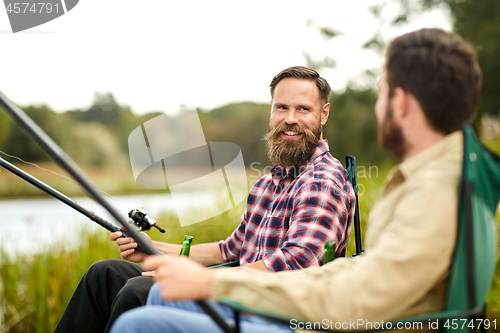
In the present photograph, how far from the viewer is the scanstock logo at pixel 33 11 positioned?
2439 mm

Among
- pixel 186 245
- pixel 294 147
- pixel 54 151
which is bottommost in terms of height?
pixel 186 245

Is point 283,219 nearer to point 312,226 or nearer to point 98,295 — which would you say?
point 312,226

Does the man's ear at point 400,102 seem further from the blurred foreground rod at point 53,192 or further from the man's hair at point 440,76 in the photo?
the blurred foreground rod at point 53,192

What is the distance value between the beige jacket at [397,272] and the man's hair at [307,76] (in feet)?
3.88

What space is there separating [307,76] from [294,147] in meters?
0.39

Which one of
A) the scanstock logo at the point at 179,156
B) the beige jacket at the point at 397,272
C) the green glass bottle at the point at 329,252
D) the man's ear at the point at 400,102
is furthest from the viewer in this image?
the scanstock logo at the point at 179,156

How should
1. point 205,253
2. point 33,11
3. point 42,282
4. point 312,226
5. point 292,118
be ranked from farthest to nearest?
point 42,282, point 33,11, point 205,253, point 292,118, point 312,226

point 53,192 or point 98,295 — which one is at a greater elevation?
point 53,192

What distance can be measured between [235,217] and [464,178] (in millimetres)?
4469

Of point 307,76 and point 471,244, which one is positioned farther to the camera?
point 307,76

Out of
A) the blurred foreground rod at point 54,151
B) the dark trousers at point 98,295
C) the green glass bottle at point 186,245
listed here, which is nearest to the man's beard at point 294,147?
the green glass bottle at point 186,245

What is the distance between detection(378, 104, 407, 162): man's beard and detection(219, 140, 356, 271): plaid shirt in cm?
64

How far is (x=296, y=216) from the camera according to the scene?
184 cm

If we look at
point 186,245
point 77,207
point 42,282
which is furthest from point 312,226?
point 42,282
